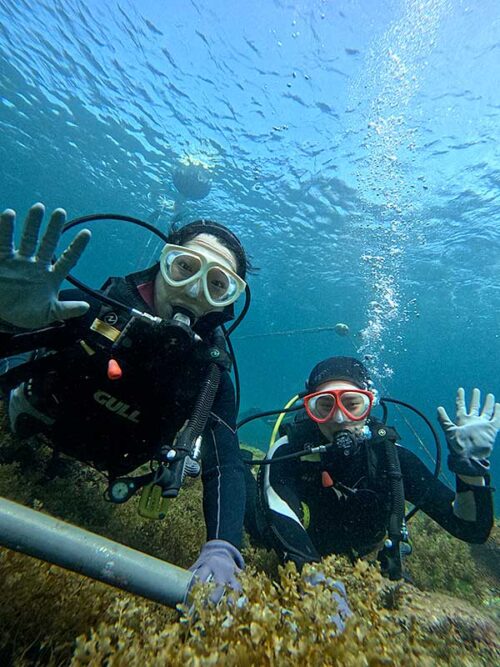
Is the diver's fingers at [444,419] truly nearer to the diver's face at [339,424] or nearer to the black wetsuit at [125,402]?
the diver's face at [339,424]

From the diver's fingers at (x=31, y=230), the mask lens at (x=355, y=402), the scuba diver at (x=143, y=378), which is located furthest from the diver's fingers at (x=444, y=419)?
the diver's fingers at (x=31, y=230)

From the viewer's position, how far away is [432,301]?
1355 inches

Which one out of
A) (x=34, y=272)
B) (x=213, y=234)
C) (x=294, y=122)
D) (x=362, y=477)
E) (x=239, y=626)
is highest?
(x=294, y=122)

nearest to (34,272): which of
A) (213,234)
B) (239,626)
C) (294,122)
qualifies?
(213,234)

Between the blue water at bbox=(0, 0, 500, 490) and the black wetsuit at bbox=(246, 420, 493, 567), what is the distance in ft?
48.0

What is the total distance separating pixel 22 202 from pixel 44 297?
60.9 metres

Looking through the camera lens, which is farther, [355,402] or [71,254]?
[355,402]

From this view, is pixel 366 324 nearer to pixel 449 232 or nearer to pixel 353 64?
pixel 449 232

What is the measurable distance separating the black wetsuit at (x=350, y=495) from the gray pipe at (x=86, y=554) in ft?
7.36

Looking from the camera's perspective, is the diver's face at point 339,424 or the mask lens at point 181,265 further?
the diver's face at point 339,424

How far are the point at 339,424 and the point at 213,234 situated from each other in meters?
2.66

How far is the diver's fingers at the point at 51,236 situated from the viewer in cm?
210

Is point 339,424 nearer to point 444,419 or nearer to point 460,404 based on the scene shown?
point 444,419

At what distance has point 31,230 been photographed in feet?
6.97
